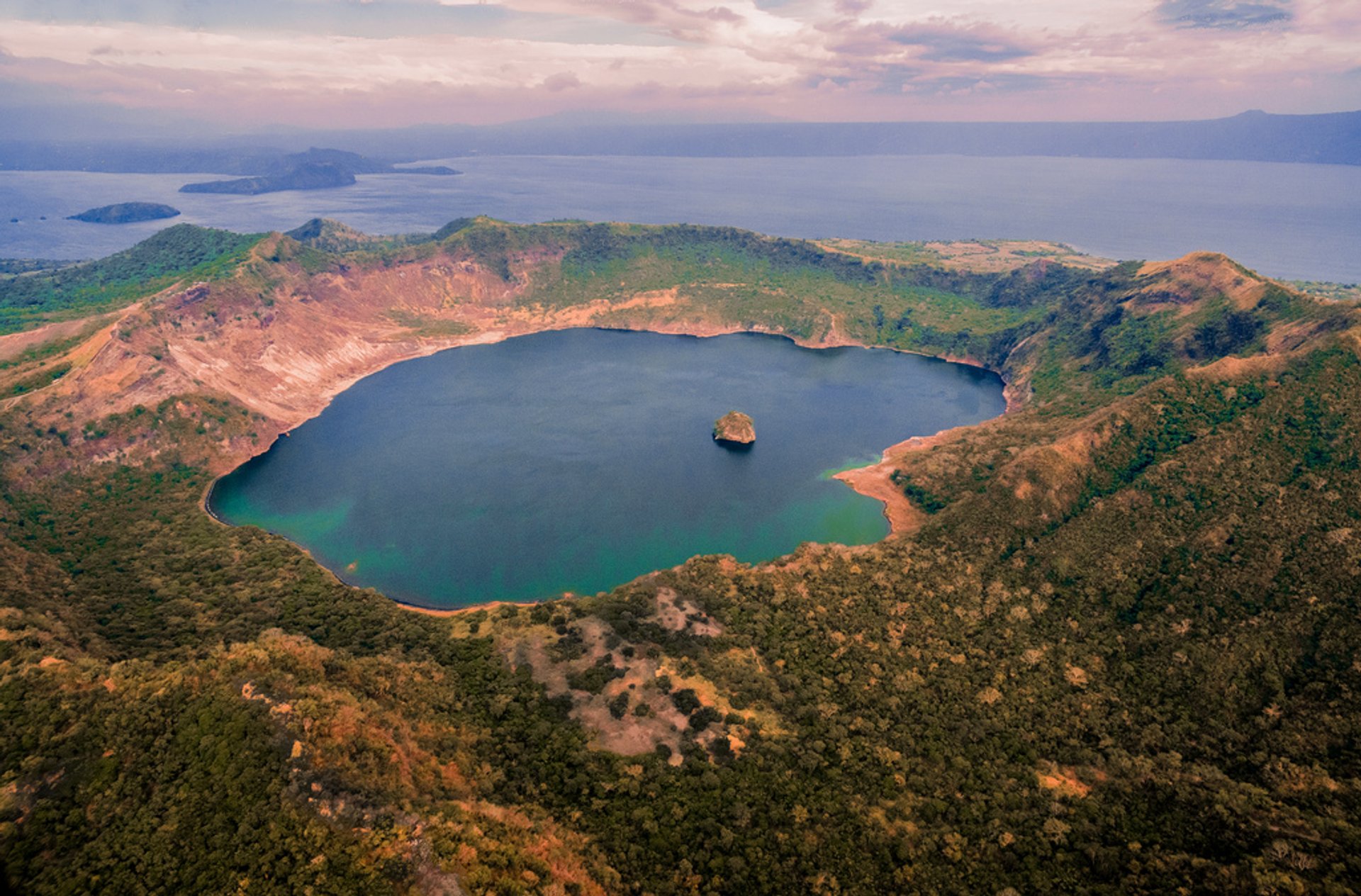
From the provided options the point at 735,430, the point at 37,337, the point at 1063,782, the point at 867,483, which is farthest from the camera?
the point at 37,337

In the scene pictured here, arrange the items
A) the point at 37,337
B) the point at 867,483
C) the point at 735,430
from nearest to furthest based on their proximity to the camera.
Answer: the point at 867,483, the point at 735,430, the point at 37,337

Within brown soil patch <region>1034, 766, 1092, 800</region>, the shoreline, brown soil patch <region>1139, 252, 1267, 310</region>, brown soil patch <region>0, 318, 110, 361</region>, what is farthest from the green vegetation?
brown soil patch <region>1139, 252, 1267, 310</region>

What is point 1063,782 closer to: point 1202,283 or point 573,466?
point 573,466

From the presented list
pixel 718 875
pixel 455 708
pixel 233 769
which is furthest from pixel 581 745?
pixel 233 769

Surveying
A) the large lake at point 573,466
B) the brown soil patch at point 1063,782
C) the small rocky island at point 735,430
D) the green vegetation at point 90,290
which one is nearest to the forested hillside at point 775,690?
the brown soil patch at point 1063,782

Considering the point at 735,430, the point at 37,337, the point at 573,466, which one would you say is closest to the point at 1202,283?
the point at 735,430

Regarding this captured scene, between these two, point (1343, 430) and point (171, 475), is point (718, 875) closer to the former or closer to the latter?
point (1343, 430)

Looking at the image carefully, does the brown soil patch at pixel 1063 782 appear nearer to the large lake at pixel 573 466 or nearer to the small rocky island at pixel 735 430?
the large lake at pixel 573 466
